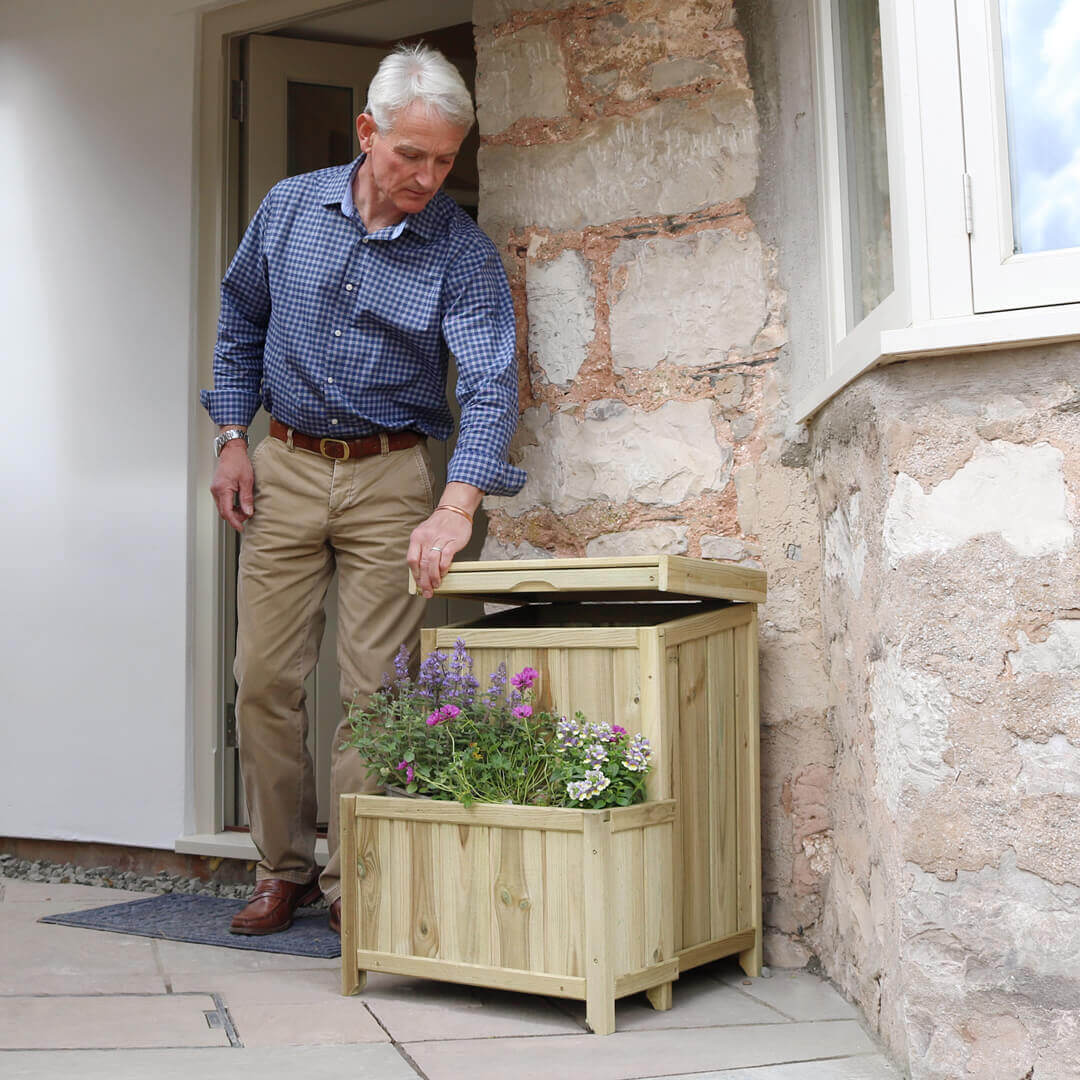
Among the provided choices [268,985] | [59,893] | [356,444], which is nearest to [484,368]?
[356,444]

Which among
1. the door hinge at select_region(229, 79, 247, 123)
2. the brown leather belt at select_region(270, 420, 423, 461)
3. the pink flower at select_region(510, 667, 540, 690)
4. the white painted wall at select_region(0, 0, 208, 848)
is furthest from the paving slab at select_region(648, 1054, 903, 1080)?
the door hinge at select_region(229, 79, 247, 123)

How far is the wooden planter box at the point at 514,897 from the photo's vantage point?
2.01m

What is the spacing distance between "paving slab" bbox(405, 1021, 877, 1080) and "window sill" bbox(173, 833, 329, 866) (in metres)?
1.51

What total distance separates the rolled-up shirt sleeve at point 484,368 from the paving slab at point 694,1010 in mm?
968

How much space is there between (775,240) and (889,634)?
1001 mm

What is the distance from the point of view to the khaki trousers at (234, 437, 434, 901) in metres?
2.74

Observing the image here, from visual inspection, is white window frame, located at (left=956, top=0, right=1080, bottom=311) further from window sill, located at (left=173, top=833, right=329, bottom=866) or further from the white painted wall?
the white painted wall

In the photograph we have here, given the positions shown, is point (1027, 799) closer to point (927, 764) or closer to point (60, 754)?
point (927, 764)

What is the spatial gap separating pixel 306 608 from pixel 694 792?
1000 millimetres

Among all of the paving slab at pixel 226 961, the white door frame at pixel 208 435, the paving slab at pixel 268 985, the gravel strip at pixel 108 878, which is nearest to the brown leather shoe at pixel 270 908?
the paving slab at pixel 226 961

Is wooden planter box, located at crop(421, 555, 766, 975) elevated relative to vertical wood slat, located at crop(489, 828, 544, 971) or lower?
elevated

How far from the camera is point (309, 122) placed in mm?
3938

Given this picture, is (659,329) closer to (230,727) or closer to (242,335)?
(242,335)

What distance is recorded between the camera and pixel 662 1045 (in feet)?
6.43
